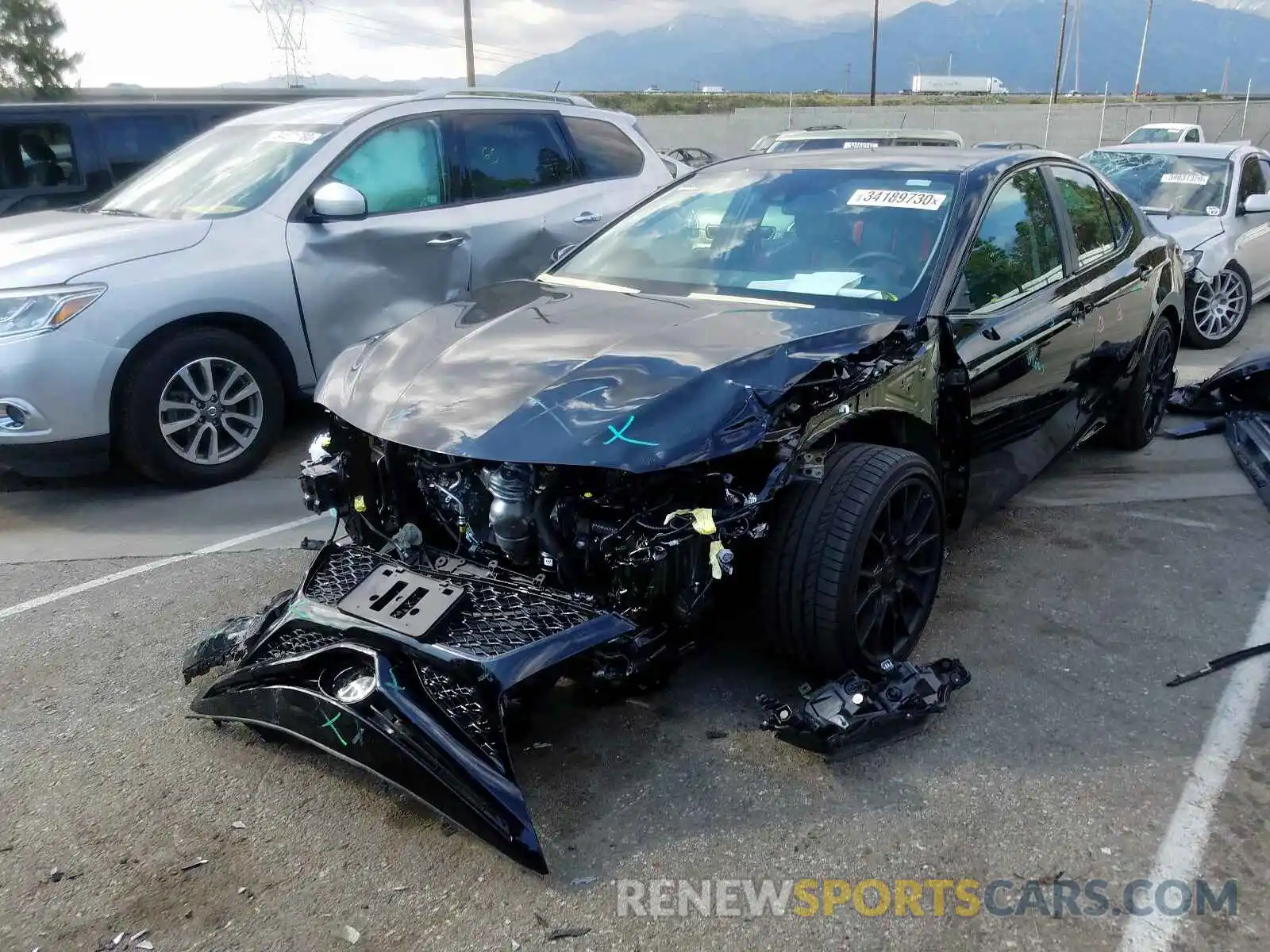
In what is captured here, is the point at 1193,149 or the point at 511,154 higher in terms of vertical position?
the point at 511,154

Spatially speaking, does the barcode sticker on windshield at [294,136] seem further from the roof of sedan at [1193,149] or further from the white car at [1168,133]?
the white car at [1168,133]

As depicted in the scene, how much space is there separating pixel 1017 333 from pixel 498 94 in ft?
13.7

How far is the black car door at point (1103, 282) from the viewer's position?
4363 millimetres

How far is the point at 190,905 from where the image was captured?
92.8 inches

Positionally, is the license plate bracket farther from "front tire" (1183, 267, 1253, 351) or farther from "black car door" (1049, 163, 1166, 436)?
"front tire" (1183, 267, 1253, 351)

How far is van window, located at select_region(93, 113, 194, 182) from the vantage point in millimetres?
8820

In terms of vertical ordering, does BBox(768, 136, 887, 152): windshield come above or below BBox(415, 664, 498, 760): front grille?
above

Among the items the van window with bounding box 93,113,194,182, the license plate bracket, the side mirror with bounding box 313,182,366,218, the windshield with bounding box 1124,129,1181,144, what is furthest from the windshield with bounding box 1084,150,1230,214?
the windshield with bounding box 1124,129,1181,144

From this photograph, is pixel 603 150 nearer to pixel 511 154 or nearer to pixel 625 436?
pixel 511 154

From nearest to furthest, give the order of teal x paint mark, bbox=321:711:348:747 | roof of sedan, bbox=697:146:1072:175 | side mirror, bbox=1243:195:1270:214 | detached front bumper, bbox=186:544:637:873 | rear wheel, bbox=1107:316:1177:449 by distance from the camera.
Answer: detached front bumper, bbox=186:544:637:873, teal x paint mark, bbox=321:711:348:747, roof of sedan, bbox=697:146:1072:175, rear wheel, bbox=1107:316:1177:449, side mirror, bbox=1243:195:1270:214

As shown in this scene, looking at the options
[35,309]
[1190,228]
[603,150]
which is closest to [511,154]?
[603,150]

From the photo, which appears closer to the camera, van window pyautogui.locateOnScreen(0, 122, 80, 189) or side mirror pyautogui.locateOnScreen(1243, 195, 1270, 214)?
side mirror pyautogui.locateOnScreen(1243, 195, 1270, 214)

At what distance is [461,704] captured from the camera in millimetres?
2428

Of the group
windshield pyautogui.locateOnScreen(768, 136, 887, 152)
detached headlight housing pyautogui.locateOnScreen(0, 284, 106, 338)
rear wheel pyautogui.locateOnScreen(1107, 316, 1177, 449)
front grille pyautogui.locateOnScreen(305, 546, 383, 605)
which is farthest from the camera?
windshield pyautogui.locateOnScreen(768, 136, 887, 152)
